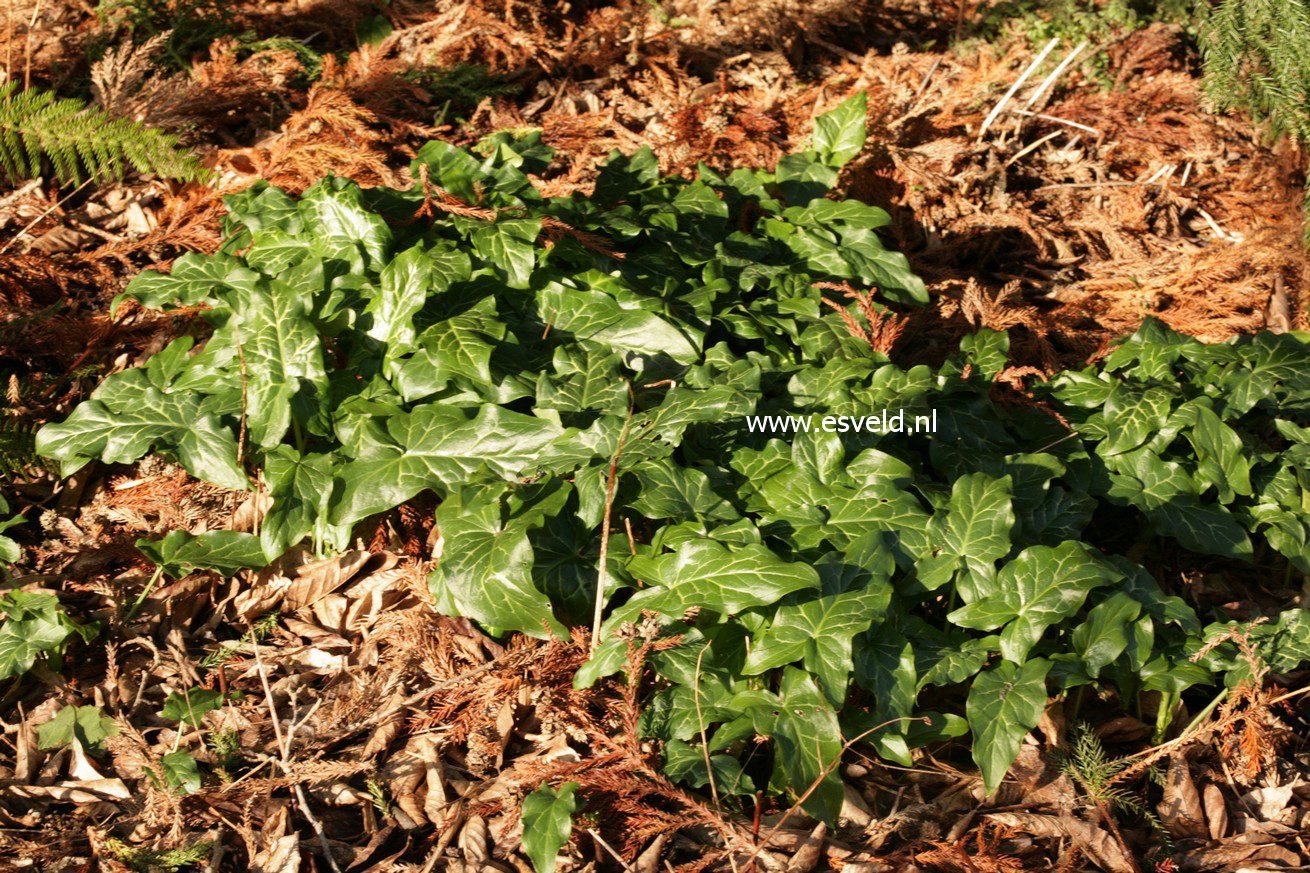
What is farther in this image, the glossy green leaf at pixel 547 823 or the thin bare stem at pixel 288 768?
the thin bare stem at pixel 288 768

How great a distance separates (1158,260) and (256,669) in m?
3.73

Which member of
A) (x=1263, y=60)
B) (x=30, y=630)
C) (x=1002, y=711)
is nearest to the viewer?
(x=1002, y=711)

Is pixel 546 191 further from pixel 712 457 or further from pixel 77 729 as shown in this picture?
pixel 77 729

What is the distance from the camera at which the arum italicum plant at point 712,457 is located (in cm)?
249

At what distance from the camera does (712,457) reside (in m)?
2.90

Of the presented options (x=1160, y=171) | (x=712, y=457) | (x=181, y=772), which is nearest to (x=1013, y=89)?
(x=1160, y=171)

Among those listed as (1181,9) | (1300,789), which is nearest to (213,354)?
(1300,789)

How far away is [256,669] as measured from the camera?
2.84 meters

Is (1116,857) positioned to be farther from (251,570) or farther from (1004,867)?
(251,570)

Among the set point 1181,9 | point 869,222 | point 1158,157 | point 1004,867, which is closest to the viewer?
point 1004,867

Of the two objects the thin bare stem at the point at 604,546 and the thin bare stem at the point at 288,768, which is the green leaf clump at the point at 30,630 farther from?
the thin bare stem at the point at 604,546

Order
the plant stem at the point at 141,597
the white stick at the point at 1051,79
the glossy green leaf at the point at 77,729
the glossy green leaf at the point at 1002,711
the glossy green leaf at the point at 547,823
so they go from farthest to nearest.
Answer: the white stick at the point at 1051,79
the plant stem at the point at 141,597
the glossy green leaf at the point at 77,729
the glossy green leaf at the point at 1002,711
the glossy green leaf at the point at 547,823

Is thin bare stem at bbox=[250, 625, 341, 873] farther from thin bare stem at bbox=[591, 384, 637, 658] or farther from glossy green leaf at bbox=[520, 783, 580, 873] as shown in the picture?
thin bare stem at bbox=[591, 384, 637, 658]

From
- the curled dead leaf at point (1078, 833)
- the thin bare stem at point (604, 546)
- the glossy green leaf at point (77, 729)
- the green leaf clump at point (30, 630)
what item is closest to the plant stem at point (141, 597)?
the green leaf clump at point (30, 630)
